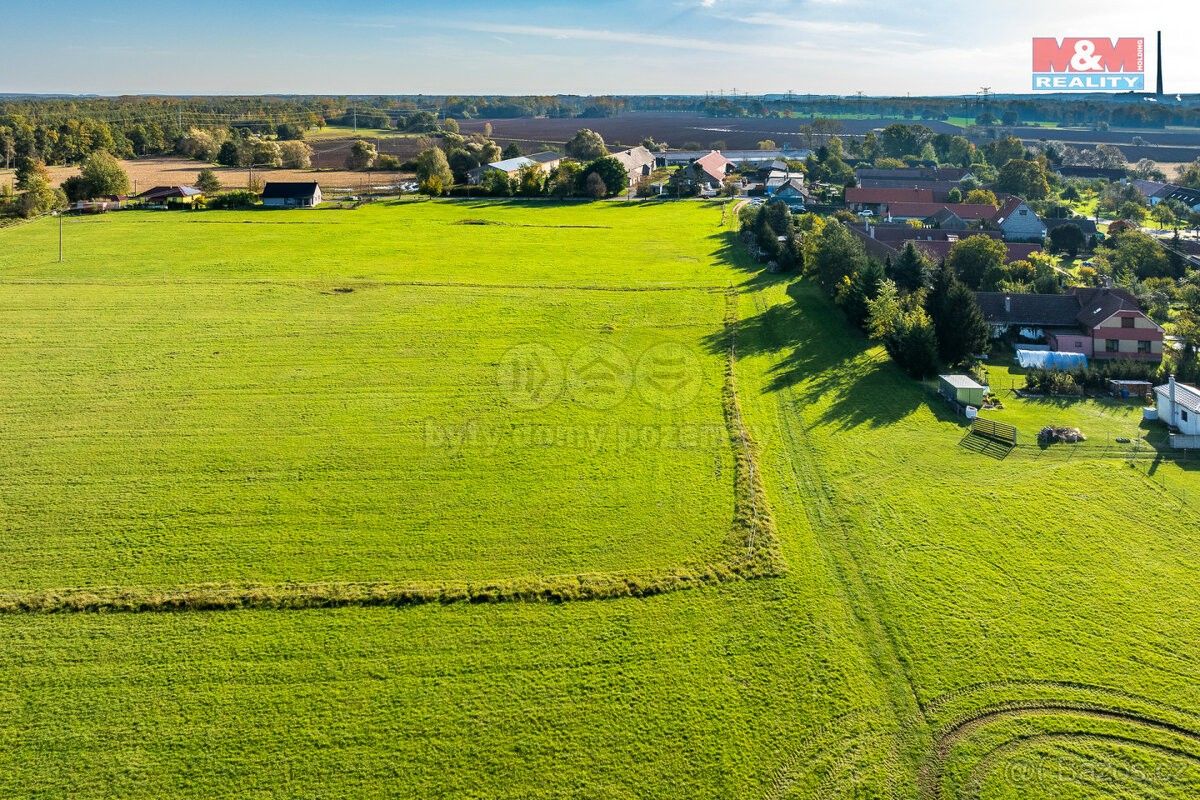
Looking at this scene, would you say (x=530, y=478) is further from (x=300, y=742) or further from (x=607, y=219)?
(x=607, y=219)

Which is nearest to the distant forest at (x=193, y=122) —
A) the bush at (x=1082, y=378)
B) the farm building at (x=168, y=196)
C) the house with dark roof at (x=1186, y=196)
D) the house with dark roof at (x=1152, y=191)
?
the farm building at (x=168, y=196)

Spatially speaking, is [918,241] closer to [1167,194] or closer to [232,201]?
[1167,194]

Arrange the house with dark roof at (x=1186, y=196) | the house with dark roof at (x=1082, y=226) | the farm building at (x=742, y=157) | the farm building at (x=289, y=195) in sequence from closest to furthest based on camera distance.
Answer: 1. the house with dark roof at (x=1082, y=226)
2. the house with dark roof at (x=1186, y=196)
3. the farm building at (x=289, y=195)
4. the farm building at (x=742, y=157)

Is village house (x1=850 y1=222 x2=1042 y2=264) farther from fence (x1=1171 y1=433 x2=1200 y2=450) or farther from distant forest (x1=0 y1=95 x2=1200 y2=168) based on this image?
distant forest (x1=0 y1=95 x2=1200 y2=168)

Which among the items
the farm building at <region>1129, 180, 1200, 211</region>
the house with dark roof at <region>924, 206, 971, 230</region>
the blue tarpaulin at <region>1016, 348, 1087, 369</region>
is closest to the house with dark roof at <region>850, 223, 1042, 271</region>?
the house with dark roof at <region>924, 206, 971, 230</region>

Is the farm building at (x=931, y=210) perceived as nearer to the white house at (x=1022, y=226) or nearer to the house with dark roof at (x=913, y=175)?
the white house at (x=1022, y=226)
